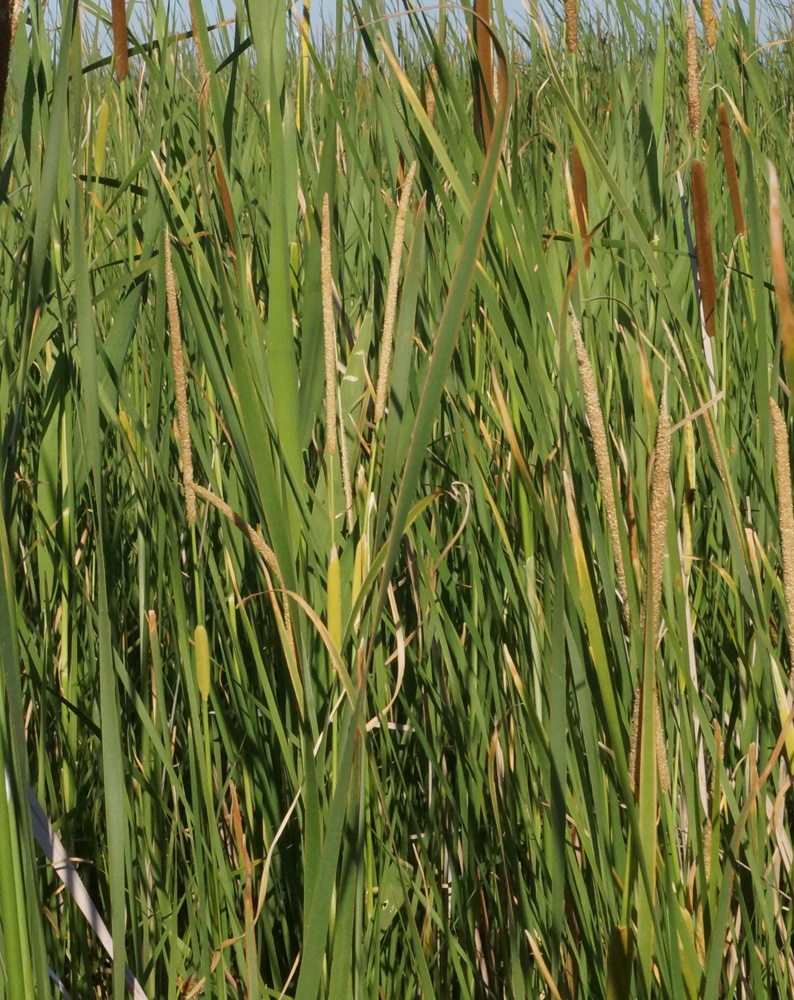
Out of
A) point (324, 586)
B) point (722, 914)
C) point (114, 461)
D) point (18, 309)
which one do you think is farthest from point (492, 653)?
point (18, 309)

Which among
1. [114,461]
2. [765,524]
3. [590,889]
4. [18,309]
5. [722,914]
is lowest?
[590,889]

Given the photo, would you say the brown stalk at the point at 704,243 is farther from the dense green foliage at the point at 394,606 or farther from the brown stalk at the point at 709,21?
the brown stalk at the point at 709,21

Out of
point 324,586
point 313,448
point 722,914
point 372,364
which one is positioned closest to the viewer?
point 722,914

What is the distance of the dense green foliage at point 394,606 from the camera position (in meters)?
0.44

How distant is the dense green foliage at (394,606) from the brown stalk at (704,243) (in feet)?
Answer: 0.10

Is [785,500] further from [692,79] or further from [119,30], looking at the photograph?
[119,30]

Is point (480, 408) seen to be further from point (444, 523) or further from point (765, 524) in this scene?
point (765, 524)

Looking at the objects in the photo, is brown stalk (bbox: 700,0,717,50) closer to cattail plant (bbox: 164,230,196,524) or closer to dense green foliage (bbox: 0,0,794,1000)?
dense green foliage (bbox: 0,0,794,1000)

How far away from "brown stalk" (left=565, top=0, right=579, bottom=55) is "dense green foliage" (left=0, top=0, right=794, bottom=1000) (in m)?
0.09

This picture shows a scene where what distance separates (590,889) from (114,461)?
1.98 ft

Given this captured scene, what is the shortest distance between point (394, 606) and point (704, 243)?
0.36 m

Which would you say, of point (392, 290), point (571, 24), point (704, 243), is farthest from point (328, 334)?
point (571, 24)

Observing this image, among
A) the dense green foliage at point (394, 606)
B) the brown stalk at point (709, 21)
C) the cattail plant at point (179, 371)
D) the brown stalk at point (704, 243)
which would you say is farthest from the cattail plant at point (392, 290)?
the brown stalk at point (709, 21)

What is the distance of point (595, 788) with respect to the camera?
0.48 m
